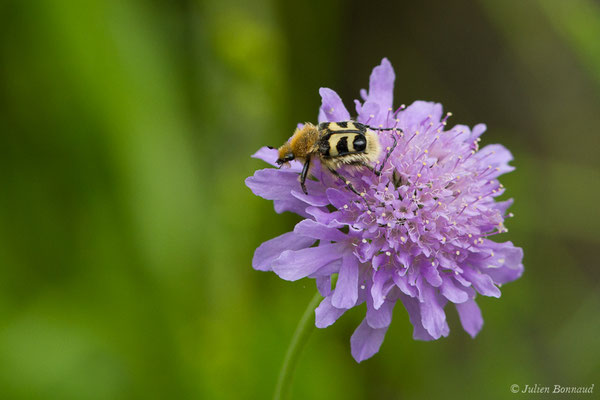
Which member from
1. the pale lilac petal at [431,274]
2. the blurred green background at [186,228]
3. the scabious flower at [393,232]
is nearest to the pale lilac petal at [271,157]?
the scabious flower at [393,232]

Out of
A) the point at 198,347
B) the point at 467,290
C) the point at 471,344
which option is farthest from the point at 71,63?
the point at 471,344

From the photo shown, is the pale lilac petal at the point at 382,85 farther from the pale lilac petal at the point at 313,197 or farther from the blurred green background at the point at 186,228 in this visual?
the blurred green background at the point at 186,228

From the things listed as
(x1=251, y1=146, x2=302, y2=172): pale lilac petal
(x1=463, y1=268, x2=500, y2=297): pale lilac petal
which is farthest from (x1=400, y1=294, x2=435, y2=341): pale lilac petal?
(x1=251, y1=146, x2=302, y2=172): pale lilac petal

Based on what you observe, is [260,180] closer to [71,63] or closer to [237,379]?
[237,379]

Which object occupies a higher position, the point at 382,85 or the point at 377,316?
the point at 382,85

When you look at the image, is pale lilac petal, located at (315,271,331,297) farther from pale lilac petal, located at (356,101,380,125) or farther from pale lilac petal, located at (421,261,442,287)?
pale lilac petal, located at (356,101,380,125)

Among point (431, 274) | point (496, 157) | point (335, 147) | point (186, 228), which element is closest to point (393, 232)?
point (431, 274)

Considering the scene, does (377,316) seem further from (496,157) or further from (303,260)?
(496,157)

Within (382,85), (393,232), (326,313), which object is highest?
(382,85)
